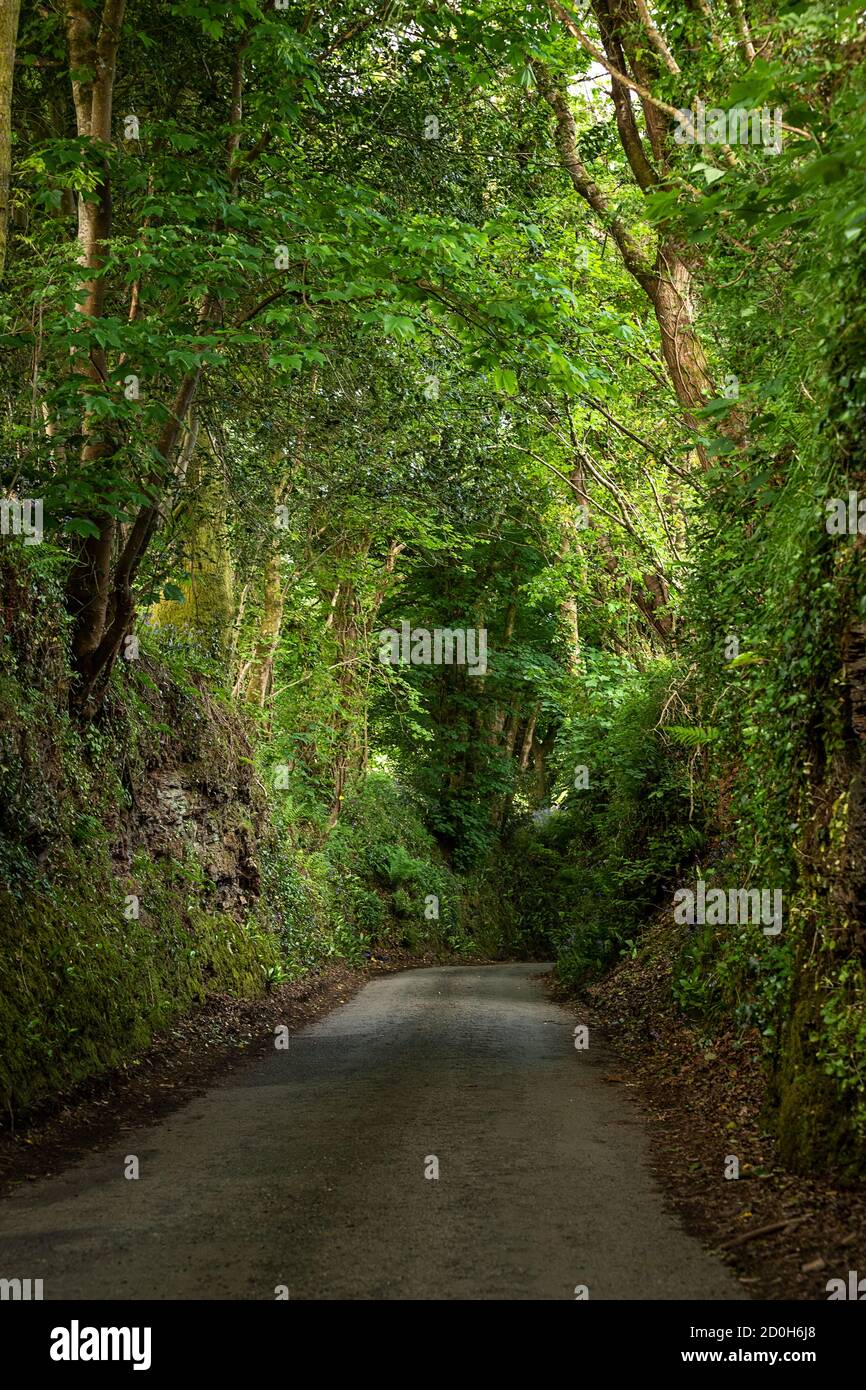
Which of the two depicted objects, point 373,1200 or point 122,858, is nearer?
point 373,1200

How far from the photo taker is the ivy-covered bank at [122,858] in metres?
8.59

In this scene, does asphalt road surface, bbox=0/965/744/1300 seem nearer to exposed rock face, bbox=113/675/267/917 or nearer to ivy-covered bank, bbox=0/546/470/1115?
ivy-covered bank, bbox=0/546/470/1115

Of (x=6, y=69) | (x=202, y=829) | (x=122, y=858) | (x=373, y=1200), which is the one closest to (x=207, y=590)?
(x=202, y=829)

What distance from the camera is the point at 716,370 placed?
1266 centimetres

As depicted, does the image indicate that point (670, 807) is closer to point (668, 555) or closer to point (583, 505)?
point (668, 555)

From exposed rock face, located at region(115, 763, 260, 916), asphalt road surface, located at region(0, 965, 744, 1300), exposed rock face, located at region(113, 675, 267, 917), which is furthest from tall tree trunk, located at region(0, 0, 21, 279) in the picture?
asphalt road surface, located at region(0, 965, 744, 1300)

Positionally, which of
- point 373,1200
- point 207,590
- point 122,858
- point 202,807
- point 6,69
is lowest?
point 373,1200

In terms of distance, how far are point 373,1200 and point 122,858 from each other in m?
6.44

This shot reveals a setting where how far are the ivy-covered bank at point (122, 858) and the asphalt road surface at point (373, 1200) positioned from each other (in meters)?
1.23

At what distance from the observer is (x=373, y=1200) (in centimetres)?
600

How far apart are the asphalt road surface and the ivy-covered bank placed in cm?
123

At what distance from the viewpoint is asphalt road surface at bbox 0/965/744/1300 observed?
480 centimetres

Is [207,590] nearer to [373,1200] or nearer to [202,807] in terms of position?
[202,807]

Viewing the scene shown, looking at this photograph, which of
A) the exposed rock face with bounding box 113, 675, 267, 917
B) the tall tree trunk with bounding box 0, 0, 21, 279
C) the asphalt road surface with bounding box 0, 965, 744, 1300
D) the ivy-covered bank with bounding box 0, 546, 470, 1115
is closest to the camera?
the asphalt road surface with bounding box 0, 965, 744, 1300
